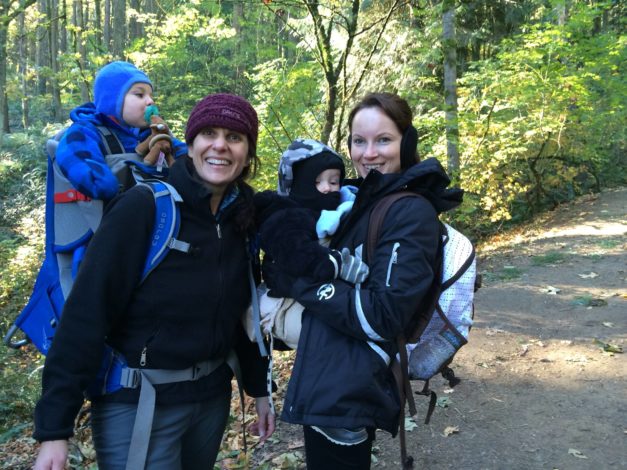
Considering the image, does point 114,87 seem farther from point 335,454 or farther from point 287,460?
point 287,460

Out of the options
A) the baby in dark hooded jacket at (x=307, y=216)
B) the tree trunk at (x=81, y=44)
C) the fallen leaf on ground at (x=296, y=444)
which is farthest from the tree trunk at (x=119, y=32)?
the baby in dark hooded jacket at (x=307, y=216)

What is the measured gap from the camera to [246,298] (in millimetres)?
2279

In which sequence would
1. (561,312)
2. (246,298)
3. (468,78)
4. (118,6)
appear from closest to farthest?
(246,298) < (561,312) < (468,78) < (118,6)

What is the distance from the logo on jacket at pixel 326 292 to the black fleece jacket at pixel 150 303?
443 mm

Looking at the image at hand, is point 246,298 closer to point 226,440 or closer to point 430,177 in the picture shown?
point 430,177

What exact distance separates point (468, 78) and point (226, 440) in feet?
30.8

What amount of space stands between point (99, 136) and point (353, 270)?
1.43 meters

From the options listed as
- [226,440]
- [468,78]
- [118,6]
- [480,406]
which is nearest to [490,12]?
[468,78]

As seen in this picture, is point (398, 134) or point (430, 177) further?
point (398, 134)

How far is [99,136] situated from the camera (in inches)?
97.3

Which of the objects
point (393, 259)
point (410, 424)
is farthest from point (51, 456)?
point (410, 424)

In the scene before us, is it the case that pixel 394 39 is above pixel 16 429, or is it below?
above

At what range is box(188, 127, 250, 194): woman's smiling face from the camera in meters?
2.11

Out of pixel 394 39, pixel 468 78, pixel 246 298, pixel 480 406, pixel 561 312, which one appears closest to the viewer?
pixel 246 298
